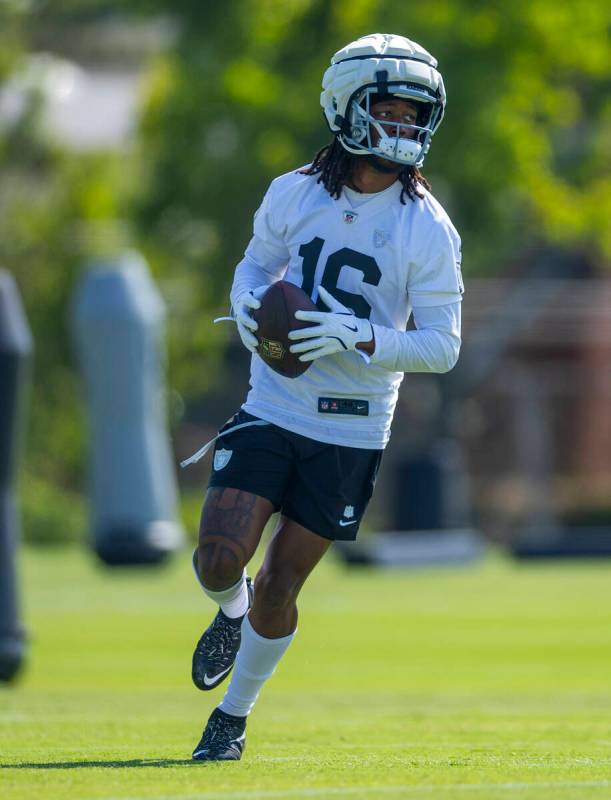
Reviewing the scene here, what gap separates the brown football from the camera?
668cm

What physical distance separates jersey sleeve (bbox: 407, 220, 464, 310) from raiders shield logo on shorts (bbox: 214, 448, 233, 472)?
853mm

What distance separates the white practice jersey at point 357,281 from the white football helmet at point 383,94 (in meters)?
0.19

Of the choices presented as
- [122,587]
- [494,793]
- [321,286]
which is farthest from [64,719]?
[122,587]

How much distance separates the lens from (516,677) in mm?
12219

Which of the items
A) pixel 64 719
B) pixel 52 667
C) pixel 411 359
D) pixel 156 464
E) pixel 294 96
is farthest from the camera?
pixel 294 96

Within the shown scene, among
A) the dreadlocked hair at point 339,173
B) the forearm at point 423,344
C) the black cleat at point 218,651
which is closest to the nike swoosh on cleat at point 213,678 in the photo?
the black cleat at point 218,651

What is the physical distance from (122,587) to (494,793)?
1547cm

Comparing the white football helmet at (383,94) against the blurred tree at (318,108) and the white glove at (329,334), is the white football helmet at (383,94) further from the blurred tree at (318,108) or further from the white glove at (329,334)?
the blurred tree at (318,108)

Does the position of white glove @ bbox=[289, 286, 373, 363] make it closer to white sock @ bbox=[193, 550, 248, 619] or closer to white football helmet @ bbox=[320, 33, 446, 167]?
white football helmet @ bbox=[320, 33, 446, 167]

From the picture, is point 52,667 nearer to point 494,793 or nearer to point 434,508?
point 494,793

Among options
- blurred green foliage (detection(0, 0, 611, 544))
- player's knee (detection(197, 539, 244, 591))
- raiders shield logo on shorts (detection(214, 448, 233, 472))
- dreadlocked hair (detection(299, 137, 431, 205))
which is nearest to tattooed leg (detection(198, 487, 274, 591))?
player's knee (detection(197, 539, 244, 591))

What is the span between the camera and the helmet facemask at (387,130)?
22.4 feet

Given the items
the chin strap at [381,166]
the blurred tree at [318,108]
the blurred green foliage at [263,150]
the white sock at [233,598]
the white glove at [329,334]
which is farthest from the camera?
the blurred green foliage at [263,150]

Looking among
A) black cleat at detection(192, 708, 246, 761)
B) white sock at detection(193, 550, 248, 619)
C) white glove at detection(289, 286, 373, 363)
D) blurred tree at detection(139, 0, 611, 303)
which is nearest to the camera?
white glove at detection(289, 286, 373, 363)
